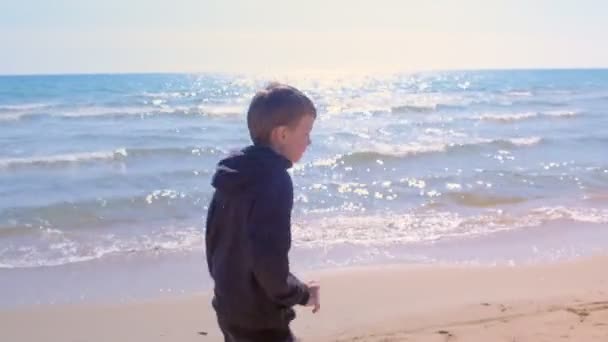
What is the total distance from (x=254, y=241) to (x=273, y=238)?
0.20 feet

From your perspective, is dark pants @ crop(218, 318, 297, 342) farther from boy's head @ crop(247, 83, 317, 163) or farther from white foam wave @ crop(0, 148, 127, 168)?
white foam wave @ crop(0, 148, 127, 168)

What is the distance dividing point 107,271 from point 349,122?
18320 mm

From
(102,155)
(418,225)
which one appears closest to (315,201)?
(418,225)

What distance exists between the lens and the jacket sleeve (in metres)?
2.40

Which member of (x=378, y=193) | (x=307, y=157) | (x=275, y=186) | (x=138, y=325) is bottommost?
(x=138, y=325)

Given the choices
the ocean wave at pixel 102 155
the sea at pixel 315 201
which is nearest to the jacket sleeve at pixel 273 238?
the sea at pixel 315 201

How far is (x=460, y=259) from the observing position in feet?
23.8

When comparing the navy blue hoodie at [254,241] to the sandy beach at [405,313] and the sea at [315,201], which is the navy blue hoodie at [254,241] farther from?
the sandy beach at [405,313]

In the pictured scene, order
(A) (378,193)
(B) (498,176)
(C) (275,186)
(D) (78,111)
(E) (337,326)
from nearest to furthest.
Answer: (C) (275,186) < (E) (337,326) < (A) (378,193) < (B) (498,176) < (D) (78,111)

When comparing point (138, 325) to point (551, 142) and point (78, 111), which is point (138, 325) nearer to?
point (551, 142)

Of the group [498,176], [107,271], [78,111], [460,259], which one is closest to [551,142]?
[498,176]

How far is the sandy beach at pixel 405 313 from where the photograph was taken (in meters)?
4.97

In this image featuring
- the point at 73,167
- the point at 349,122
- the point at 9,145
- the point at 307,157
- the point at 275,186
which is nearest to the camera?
the point at 275,186

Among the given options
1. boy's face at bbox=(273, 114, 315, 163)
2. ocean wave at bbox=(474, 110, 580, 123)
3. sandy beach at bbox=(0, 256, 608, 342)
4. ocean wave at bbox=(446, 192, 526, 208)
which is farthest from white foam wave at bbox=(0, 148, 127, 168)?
ocean wave at bbox=(474, 110, 580, 123)
